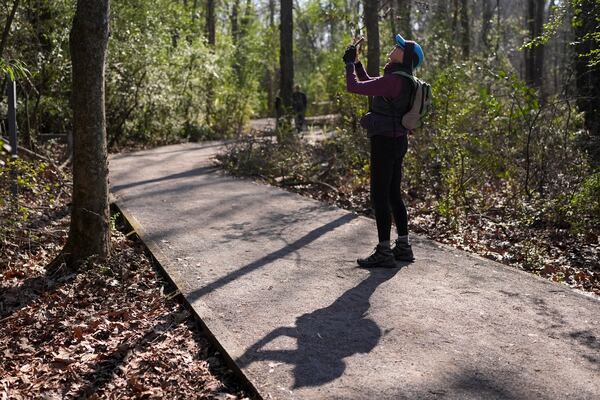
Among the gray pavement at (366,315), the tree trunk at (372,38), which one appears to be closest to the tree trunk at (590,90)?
the tree trunk at (372,38)

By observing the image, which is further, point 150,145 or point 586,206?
point 150,145

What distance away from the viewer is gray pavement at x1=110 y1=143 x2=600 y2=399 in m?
4.06

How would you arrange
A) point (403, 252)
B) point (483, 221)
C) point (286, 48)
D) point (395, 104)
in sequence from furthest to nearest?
point (286, 48) < point (483, 221) < point (403, 252) < point (395, 104)

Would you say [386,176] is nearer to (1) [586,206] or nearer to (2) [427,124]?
(1) [586,206]

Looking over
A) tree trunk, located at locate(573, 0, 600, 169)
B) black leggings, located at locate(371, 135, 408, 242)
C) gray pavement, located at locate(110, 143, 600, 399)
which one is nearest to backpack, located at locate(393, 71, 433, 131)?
black leggings, located at locate(371, 135, 408, 242)

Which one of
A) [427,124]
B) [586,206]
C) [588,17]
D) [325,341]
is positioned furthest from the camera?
[427,124]

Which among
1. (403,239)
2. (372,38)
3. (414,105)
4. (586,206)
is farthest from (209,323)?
(372,38)

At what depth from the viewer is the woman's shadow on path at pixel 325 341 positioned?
4.22m

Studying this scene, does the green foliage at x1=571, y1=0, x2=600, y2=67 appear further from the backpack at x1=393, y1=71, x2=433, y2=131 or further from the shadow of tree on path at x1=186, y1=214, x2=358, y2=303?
the shadow of tree on path at x1=186, y1=214, x2=358, y2=303

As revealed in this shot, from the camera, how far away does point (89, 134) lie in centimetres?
671

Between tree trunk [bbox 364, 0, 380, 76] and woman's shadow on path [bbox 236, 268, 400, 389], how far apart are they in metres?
6.19

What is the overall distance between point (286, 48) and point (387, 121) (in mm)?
14059

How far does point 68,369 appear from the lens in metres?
4.83

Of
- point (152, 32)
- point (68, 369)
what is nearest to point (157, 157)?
point (152, 32)
